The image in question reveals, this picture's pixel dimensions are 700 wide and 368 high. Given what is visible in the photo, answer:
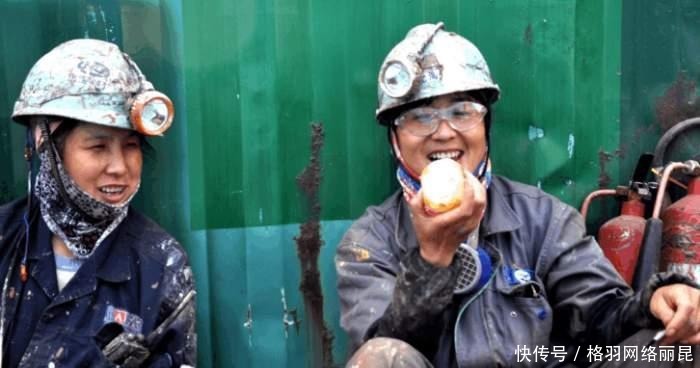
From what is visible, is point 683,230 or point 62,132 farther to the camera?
point 683,230

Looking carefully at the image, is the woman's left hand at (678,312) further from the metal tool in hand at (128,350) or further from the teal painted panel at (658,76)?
the metal tool in hand at (128,350)

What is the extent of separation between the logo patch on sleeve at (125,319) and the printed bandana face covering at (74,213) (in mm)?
232

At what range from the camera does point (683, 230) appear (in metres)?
3.36

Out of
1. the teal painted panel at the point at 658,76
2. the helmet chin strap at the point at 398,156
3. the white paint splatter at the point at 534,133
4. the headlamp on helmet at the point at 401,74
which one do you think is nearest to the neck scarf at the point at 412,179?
the helmet chin strap at the point at 398,156

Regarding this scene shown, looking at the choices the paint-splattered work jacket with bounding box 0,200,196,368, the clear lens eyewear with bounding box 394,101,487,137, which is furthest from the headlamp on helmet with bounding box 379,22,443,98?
the paint-splattered work jacket with bounding box 0,200,196,368

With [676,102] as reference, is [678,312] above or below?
below

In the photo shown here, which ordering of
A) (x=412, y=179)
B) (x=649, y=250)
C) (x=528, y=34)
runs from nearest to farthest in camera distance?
(x=412, y=179)
(x=649, y=250)
(x=528, y=34)

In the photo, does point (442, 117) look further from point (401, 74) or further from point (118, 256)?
point (118, 256)

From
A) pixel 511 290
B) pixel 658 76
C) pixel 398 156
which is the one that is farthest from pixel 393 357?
pixel 658 76

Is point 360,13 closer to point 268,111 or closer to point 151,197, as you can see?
point 268,111

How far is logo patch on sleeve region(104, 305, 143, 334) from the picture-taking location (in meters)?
2.77

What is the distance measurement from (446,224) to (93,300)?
1.32 m

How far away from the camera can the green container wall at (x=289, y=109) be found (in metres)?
3.23

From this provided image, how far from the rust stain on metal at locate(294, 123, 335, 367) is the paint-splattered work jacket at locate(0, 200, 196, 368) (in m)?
0.59
